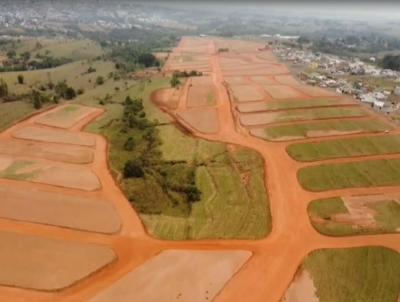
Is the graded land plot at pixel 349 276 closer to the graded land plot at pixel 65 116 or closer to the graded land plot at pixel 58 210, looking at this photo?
the graded land plot at pixel 58 210

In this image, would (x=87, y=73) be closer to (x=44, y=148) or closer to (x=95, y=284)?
(x=44, y=148)

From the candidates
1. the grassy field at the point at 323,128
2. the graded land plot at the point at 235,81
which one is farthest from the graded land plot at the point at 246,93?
the grassy field at the point at 323,128

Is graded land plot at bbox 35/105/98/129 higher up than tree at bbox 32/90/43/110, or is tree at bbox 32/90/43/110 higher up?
tree at bbox 32/90/43/110

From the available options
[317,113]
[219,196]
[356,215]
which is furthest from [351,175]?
[317,113]

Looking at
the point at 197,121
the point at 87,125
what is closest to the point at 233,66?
the point at 197,121

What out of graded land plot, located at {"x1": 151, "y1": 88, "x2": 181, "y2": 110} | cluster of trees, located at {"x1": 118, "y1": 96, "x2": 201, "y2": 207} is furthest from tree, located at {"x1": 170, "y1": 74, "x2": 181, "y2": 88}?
cluster of trees, located at {"x1": 118, "y1": 96, "x2": 201, "y2": 207}

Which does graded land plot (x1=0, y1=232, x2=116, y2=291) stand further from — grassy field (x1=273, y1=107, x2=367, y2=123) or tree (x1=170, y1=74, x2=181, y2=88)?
tree (x1=170, y1=74, x2=181, y2=88)
